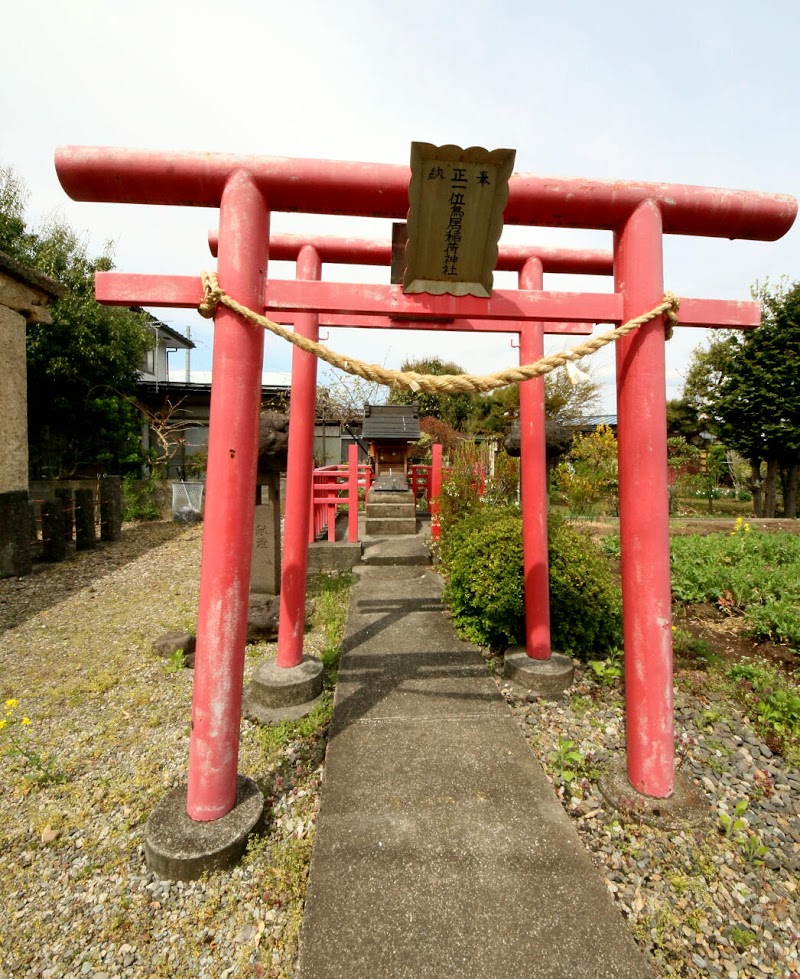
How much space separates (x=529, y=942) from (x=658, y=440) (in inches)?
72.8

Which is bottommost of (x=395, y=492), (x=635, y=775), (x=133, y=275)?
(x=635, y=775)

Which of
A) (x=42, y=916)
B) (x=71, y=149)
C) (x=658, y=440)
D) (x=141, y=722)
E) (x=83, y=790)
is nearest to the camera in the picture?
(x=42, y=916)

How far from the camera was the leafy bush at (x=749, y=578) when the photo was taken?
3988 mm

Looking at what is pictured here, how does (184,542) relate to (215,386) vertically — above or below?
below

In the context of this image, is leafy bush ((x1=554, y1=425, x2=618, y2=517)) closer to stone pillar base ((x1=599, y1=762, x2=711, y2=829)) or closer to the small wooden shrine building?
the small wooden shrine building

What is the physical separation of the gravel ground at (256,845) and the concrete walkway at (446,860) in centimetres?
15

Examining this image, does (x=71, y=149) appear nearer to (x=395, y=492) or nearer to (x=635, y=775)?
(x=635, y=775)

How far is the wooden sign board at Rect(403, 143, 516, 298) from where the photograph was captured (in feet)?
5.63

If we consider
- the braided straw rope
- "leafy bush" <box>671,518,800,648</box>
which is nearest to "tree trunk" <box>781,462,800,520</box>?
"leafy bush" <box>671,518,800,648</box>

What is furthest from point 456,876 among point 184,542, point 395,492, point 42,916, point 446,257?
point 184,542

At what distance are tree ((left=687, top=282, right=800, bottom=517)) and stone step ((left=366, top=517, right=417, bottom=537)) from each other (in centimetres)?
962

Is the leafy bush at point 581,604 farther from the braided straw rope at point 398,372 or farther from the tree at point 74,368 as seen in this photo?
the tree at point 74,368

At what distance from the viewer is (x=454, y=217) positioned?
71.1 inches

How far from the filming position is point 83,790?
2264mm
